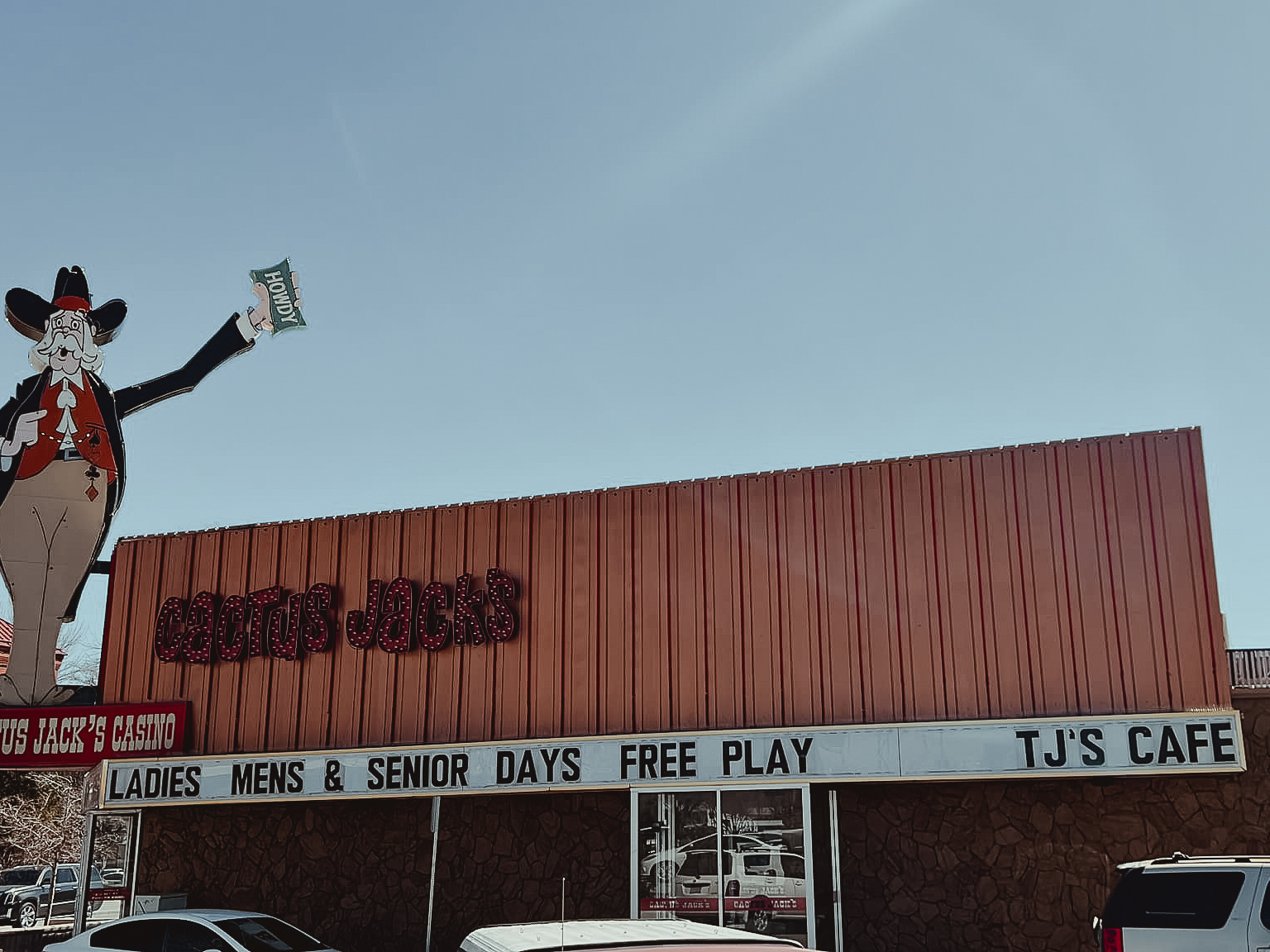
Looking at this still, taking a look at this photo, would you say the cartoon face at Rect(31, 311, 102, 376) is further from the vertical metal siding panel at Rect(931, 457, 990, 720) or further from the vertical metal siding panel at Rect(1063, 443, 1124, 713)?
the vertical metal siding panel at Rect(1063, 443, 1124, 713)

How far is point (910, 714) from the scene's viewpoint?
1600 cm

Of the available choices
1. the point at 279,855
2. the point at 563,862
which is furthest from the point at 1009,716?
the point at 279,855

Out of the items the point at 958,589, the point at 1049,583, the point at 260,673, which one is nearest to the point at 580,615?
the point at 958,589

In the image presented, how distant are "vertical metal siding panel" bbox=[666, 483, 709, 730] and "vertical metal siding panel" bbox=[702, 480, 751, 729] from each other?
0.10 metres

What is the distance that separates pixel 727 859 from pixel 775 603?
3336mm

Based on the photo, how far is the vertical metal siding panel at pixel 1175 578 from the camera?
15.0 metres

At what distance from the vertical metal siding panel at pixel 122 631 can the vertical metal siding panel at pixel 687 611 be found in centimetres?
887

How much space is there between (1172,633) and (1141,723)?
1.30m

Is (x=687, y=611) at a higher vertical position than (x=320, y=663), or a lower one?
higher

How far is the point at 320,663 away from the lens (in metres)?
19.4

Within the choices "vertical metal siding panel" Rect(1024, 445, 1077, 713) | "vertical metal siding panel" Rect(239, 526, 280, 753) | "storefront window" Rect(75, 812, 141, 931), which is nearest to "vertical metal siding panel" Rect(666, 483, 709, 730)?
"vertical metal siding panel" Rect(1024, 445, 1077, 713)

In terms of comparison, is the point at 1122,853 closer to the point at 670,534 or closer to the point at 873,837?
the point at 873,837

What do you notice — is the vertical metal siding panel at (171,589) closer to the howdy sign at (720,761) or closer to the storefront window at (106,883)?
the howdy sign at (720,761)

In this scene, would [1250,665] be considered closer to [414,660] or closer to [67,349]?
[414,660]
